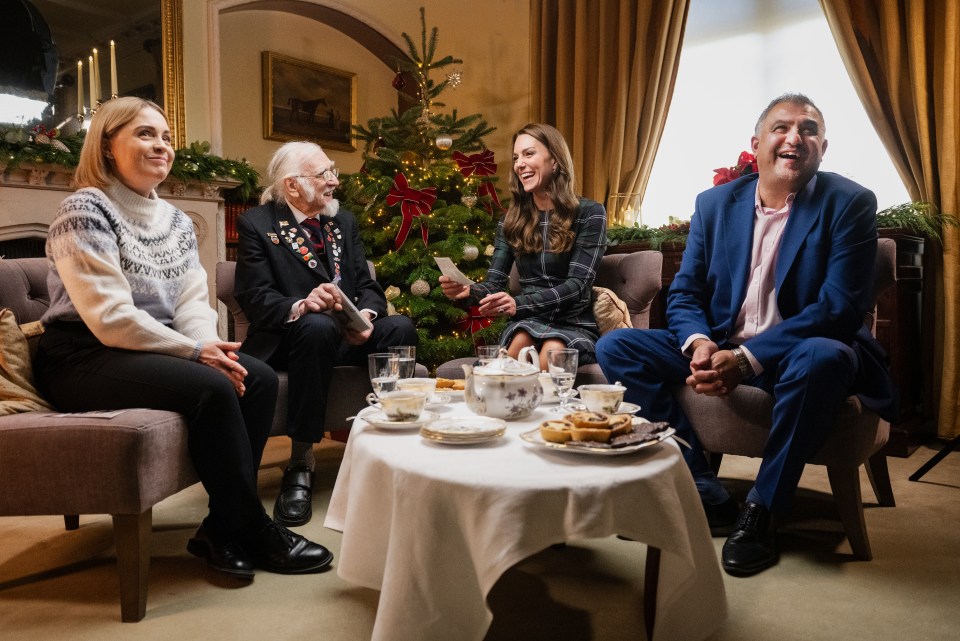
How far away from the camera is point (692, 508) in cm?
133

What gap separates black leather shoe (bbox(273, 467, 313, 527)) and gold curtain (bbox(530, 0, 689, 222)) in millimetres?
2956

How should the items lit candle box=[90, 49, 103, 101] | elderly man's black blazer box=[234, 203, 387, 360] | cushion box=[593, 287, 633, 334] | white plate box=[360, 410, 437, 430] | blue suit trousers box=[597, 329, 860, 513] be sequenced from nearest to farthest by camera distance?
white plate box=[360, 410, 437, 430] → blue suit trousers box=[597, 329, 860, 513] → elderly man's black blazer box=[234, 203, 387, 360] → cushion box=[593, 287, 633, 334] → lit candle box=[90, 49, 103, 101]

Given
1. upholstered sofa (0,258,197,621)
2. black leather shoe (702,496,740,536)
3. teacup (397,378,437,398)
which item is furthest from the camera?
black leather shoe (702,496,740,536)

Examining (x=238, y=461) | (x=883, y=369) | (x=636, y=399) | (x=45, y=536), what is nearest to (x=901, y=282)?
(x=883, y=369)

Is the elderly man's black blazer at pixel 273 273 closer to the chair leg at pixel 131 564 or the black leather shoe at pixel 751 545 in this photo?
the chair leg at pixel 131 564

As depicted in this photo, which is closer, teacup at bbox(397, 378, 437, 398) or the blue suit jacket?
teacup at bbox(397, 378, 437, 398)

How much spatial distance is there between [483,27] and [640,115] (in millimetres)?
1598

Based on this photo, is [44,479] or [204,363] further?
[204,363]

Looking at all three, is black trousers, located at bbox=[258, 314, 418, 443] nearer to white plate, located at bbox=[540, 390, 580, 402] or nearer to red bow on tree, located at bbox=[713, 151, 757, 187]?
white plate, located at bbox=[540, 390, 580, 402]

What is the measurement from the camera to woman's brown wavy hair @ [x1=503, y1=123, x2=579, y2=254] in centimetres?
283

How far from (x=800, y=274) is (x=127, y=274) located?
1925 millimetres

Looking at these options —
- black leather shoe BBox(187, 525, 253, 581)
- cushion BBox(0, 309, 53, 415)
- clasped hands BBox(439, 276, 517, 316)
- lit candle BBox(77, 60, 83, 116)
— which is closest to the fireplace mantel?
lit candle BBox(77, 60, 83, 116)

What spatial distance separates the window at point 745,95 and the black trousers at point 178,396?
11.3 feet

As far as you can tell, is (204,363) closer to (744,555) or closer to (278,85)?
(744,555)
